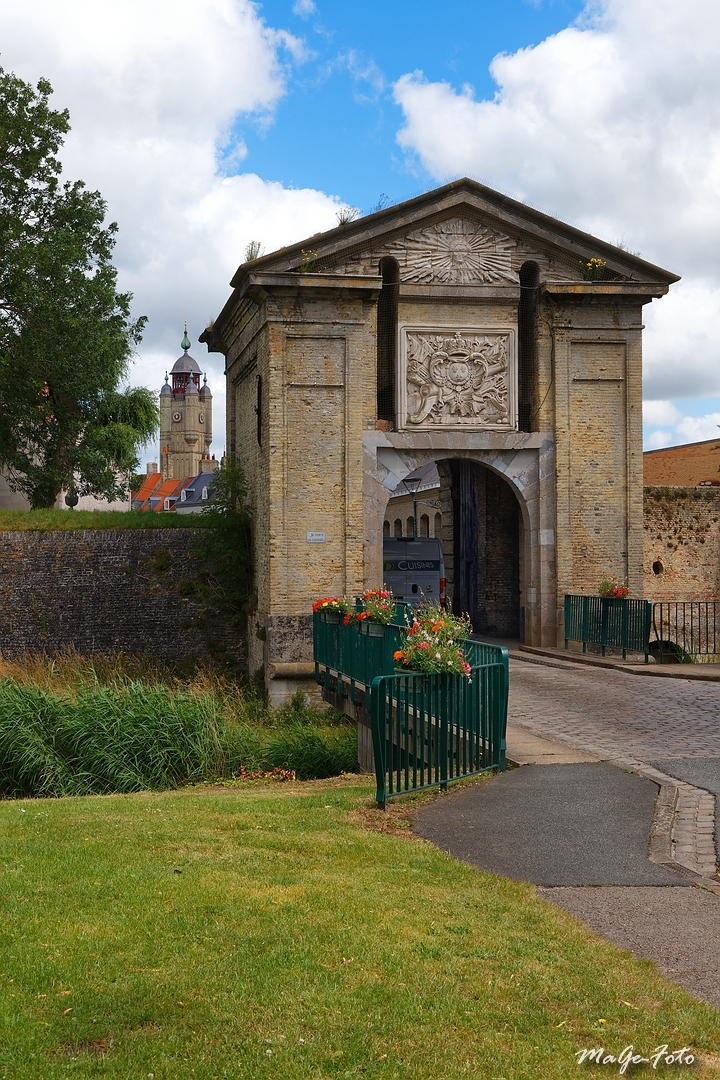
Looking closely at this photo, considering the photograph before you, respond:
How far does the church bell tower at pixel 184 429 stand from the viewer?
132 m

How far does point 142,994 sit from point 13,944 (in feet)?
3.29

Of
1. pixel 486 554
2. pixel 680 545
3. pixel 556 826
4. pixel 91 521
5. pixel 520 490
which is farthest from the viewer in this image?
pixel 486 554

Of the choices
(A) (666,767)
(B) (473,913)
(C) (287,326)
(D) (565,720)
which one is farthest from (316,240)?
(B) (473,913)

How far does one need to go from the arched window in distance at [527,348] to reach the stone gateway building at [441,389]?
0.11ft

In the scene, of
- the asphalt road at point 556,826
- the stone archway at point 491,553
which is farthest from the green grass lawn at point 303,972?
the stone archway at point 491,553

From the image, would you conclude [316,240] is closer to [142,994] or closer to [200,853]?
[200,853]

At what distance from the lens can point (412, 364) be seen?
63.7 ft

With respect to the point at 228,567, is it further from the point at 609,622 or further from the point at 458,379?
the point at 609,622

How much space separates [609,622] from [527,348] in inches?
220

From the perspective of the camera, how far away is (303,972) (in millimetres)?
4609

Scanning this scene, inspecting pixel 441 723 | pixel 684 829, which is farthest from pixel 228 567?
pixel 684 829

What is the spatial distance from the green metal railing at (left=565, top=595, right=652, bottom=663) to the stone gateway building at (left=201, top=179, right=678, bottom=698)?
2.00 feet

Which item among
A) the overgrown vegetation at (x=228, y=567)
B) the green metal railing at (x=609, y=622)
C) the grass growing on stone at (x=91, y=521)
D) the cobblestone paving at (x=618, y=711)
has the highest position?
the grass growing on stone at (x=91, y=521)

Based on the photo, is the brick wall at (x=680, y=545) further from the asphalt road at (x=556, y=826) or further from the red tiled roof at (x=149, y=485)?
the red tiled roof at (x=149, y=485)
